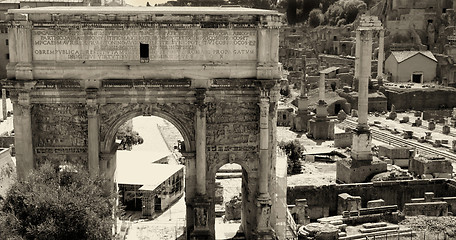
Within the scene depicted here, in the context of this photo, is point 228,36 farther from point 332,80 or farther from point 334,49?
point 334,49

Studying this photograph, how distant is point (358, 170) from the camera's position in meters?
33.8

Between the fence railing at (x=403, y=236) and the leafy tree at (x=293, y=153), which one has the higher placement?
the leafy tree at (x=293, y=153)

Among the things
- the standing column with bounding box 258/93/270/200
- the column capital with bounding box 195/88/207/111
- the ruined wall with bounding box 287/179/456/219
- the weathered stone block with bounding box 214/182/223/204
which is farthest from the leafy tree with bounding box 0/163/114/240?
the ruined wall with bounding box 287/179/456/219

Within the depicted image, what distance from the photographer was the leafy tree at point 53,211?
1653 cm

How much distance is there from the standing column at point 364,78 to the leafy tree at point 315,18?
3155 inches

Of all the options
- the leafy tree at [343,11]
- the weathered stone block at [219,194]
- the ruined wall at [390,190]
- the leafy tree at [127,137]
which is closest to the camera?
the weathered stone block at [219,194]

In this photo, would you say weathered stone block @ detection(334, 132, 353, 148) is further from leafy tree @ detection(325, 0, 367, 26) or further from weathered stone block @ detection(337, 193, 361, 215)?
leafy tree @ detection(325, 0, 367, 26)

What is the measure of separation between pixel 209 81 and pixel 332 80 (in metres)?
51.1

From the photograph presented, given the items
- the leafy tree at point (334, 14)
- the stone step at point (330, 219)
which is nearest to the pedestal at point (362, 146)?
the stone step at point (330, 219)

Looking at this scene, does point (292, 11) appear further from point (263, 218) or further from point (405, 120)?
point (263, 218)

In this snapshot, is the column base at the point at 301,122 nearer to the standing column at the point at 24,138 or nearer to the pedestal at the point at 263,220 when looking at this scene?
the pedestal at the point at 263,220

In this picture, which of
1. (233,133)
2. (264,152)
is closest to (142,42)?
(233,133)

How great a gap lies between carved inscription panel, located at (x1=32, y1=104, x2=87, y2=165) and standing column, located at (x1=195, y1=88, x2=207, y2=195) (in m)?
3.61

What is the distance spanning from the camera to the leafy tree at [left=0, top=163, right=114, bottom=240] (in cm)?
1653
